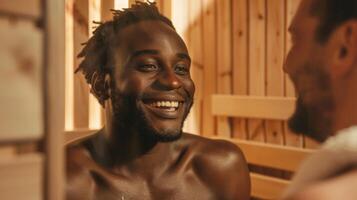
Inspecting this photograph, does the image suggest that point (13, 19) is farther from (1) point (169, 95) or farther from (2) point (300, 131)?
(1) point (169, 95)

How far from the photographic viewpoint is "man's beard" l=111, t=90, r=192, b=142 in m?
1.23

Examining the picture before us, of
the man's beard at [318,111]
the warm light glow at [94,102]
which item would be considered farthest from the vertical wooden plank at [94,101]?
the man's beard at [318,111]

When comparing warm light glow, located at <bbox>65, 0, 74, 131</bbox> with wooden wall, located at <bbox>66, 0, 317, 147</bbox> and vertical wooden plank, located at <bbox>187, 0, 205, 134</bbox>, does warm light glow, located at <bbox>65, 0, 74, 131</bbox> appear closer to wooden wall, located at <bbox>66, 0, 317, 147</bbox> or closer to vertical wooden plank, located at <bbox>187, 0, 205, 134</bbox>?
wooden wall, located at <bbox>66, 0, 317, 147</bbox>

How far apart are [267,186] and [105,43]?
0.99 meters

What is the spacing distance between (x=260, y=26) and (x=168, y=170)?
976 millimetres

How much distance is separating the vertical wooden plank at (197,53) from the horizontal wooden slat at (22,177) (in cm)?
180

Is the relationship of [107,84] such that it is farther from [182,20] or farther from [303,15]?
[182,20]

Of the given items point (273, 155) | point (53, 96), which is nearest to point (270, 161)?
point (273, 155)

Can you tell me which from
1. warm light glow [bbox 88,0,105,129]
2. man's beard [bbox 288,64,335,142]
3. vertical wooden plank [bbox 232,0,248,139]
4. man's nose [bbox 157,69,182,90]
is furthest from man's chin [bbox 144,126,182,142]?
vertical wooden plank [bbox 232,0,248,139]

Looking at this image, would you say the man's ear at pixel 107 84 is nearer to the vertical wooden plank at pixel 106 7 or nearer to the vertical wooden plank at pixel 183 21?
the vertical wooden plank at pixel 106 7

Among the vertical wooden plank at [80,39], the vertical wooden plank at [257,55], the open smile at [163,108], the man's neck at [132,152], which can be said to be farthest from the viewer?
the vertical wooden plank at [257,55]

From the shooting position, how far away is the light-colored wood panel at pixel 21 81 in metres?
0.48

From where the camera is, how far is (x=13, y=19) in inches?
18.9

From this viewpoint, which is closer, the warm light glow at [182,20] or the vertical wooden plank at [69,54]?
the vertical wooden plank at [69,54]
